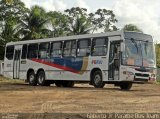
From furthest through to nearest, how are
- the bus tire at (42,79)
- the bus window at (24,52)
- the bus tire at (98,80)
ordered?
the bus window at (24,52) < the bus tire at (42,79) < the bus tire at (98,80)

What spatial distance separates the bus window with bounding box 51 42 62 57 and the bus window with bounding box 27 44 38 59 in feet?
5.96

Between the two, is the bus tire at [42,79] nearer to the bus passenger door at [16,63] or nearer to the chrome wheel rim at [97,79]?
the bus passenger door at [16,63]

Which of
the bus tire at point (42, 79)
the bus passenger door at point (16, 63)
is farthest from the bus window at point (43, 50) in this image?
the bus passenger door at point (16, 63)

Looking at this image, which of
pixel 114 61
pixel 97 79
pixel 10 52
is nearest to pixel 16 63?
pixel 10 52

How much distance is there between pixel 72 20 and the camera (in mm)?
67375

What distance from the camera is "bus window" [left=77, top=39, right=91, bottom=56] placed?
81.8ft

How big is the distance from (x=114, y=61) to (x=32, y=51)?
7.88m

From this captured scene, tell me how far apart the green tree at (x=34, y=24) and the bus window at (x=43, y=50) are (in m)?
24.0

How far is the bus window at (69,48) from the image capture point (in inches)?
1022

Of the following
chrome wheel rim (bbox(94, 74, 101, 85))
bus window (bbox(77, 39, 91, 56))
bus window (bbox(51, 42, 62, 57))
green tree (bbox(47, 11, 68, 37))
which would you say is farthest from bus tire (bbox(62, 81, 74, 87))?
green tree (bbox(47, 11, 68, 37))

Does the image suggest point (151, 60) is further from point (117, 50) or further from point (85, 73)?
point (85, 73)

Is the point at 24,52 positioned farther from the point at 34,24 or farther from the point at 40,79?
the point at 34,24

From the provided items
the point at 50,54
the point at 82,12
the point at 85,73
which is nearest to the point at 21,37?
the point at 82,12

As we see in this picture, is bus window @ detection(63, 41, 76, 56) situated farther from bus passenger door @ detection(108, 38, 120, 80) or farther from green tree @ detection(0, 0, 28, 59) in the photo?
green tree @ detection(0, 0, 28, 59)
